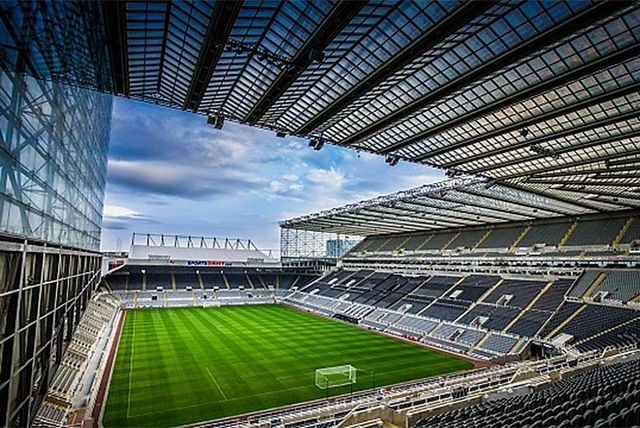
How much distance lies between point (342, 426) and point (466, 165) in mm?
21207

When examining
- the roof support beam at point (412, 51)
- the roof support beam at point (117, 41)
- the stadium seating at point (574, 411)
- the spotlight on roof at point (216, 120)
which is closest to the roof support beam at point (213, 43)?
the spotlight on roof at point (216, 120)

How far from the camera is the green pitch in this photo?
21141 millimetres

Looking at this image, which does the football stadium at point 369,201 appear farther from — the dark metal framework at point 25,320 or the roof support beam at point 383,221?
the roof support beam at point 383,221

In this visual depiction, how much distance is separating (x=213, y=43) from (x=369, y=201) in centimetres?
3263

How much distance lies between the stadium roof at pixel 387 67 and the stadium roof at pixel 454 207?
7826 millimetres

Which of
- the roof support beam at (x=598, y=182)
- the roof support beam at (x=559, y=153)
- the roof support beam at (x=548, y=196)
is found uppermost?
the roof support beam at (x=559, y=153)

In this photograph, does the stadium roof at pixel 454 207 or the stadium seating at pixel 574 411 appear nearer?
the stadium seating at pixel 574 411

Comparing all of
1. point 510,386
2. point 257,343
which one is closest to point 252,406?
point 510,386

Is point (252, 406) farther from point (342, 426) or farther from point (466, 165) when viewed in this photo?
point (466, 165)

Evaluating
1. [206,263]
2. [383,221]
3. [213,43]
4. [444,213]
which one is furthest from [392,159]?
[206,263]

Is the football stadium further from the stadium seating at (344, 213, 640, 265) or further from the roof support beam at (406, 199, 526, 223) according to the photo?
the roof support beam at (406, 199, 526, 223)

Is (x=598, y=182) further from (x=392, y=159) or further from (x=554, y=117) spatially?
(x=392, y=159)

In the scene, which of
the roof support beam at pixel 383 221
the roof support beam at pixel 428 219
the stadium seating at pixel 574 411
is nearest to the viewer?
the stadium seating at pixel 574 411

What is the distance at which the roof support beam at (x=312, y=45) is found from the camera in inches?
502
